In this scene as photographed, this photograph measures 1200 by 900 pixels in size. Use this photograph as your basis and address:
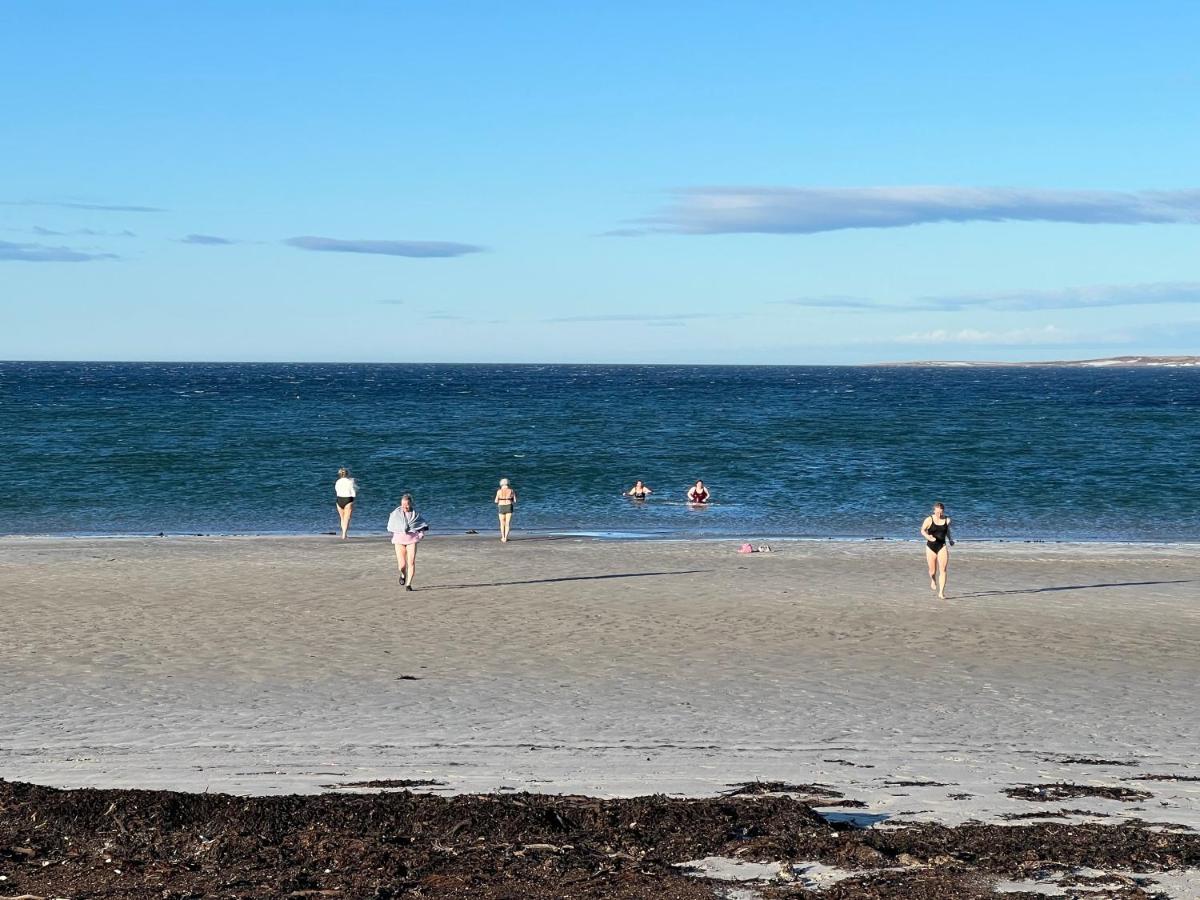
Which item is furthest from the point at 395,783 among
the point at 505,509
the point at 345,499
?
the point at 345,499

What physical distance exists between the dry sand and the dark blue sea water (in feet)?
32.5

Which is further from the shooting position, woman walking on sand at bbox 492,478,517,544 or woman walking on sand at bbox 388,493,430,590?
woman walking on sand at bbox 492,478,517,544

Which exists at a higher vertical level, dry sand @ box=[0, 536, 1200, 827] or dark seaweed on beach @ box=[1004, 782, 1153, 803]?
dark seaweed on beach @ box=[1004, 782, 1153, 803]

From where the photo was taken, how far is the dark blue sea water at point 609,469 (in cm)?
3594

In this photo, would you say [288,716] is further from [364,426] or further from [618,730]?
[364,426]

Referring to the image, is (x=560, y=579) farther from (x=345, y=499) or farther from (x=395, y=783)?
(x=395, y=783)

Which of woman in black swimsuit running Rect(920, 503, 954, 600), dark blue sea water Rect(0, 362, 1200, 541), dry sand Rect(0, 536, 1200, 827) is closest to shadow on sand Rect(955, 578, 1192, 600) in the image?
dry sand Rect(0, 536, 1200, 827)

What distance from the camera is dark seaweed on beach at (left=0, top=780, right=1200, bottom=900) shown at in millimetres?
7410

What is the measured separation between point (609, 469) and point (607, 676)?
34.6 metres

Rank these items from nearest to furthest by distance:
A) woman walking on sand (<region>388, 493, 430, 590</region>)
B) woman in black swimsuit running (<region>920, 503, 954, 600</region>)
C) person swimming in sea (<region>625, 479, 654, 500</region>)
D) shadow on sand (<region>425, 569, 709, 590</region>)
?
1. woman walking on sand (<region>388, 493, 430, 590</region>)
2. woman in black swimsuit running (<region>920, 503, 954, 600</region>)
3. shadow on sand (<region>425, 569, 709, 590</region>)
4. person swimming in sea (<region>625, 479, 654, 500</region>)

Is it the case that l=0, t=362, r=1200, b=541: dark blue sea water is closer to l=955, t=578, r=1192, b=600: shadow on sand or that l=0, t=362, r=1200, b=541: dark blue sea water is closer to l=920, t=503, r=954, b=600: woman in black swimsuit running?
l=955, t=578, r=1192, b=600: shadow on sand

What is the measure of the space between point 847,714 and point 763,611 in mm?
6862

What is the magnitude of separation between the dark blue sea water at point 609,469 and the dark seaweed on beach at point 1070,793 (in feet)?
73.7

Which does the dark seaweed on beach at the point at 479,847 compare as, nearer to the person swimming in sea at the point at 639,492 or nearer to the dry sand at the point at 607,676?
the dry sand at the point at 607,676
